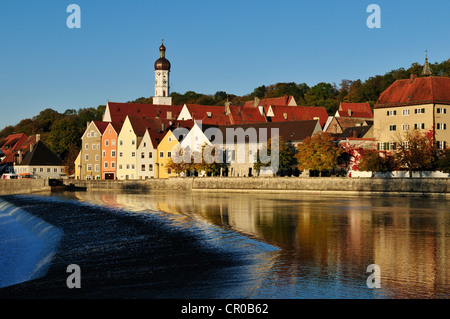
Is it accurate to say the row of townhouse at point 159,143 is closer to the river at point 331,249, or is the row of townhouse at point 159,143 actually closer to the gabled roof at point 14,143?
the gabled roof at point 14,143

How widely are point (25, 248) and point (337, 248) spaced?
14.0 metres

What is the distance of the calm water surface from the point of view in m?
15.1

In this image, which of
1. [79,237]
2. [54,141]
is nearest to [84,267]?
[79,237]

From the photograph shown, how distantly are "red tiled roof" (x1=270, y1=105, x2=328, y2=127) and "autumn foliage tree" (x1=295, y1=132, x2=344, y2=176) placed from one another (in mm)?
40258

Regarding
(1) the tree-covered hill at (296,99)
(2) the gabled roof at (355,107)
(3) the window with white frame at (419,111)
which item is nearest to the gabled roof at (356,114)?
(2) the gabled roof at (355,107)

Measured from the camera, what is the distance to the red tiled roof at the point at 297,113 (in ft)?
390

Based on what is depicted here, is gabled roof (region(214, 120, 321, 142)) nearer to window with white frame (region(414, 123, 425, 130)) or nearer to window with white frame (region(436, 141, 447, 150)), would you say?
window with white frame (region(414, 123, 425, 130))

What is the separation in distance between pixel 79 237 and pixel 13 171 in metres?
94.9

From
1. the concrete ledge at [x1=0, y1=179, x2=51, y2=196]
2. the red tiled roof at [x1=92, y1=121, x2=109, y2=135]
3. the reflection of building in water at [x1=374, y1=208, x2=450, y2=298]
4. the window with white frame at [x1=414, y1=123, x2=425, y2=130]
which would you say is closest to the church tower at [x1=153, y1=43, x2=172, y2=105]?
the red tiled roof at [x1=92, y1=121, x2=109, y2=135]

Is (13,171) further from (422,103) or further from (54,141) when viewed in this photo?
(422,103)

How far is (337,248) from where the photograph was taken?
22.1 m

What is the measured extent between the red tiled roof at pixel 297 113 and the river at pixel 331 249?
79.1 metres

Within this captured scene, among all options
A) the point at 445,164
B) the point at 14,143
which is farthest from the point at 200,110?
the point at 445,164

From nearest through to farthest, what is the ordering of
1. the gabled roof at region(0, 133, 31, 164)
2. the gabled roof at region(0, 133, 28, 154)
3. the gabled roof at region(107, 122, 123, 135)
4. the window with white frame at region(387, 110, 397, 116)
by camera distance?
1. the window with white frame at region(387, 110, 397, 116)
2. the gabled roof at region(107, 122, 123, 135)
3. the gabled roof at region(0, 133, 31, 164)
4. the gabled roof at region(0, 133, 28, 154)
